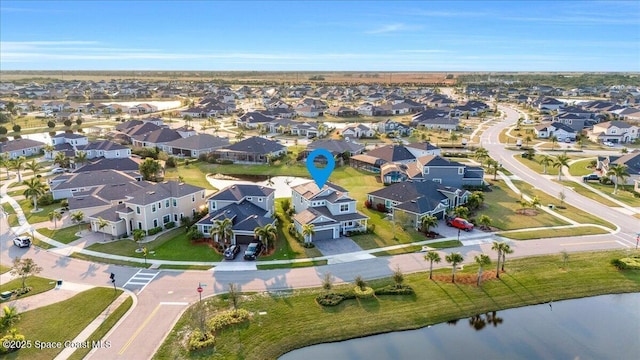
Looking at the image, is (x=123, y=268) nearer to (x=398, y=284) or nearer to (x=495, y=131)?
(x=398, y=284)

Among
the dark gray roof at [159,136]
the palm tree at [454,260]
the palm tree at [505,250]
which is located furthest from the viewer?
the dark gray roof at [159,136]

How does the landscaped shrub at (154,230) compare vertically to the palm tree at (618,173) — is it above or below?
below

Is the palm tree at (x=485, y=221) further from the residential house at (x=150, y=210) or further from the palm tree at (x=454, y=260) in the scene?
the residential house at (x=150, y=210)

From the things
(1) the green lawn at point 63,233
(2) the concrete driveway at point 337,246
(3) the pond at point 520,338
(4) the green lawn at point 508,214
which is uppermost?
(4) the green lawn at point 508,214

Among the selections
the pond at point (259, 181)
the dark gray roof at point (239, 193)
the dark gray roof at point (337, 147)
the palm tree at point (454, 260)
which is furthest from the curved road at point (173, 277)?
the dark gray roof at point (337, 147)

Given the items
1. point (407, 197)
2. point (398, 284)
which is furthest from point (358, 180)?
point (398, 284)

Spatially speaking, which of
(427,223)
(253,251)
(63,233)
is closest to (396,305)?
(427,223)
